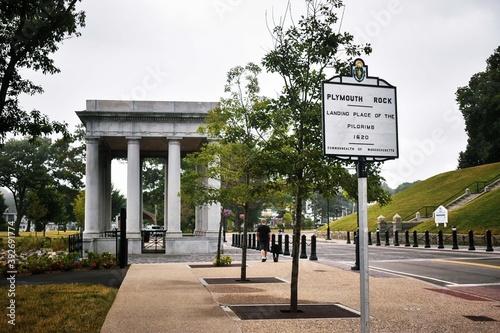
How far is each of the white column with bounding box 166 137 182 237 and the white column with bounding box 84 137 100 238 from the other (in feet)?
14.1

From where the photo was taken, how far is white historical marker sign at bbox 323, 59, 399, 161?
20.4ft

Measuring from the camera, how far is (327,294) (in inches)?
515

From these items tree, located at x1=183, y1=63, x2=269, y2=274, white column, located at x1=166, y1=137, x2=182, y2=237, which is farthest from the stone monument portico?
tree, located at x1=183, y1=63, x2=269, y2=274

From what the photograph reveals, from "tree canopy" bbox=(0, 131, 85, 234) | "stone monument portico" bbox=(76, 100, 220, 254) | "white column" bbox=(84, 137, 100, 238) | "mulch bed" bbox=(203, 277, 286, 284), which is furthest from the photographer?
"tree canopy" bbox=(0, 131, 85, 234)

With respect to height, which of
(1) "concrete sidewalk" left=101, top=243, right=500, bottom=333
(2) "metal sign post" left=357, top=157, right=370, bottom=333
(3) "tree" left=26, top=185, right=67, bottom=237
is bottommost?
(1) "concrete sidewalk" left=101, top=243, right=500, bottom=333

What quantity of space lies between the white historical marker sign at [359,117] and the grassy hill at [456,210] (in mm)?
34123

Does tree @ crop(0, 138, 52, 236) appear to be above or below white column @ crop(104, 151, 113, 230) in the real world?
above

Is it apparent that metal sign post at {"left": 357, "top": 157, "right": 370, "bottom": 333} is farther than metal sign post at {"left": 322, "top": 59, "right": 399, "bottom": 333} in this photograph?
No

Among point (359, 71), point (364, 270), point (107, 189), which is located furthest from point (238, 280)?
point (107, 189)

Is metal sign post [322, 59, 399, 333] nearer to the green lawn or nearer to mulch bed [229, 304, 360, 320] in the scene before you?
mulch bed [229, 304, 360, 320]

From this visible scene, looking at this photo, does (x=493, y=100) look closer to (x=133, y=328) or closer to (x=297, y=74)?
(x=297, y=74)

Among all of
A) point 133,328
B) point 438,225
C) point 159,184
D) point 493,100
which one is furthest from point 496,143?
point 133,328

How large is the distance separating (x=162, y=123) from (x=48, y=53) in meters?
13.3

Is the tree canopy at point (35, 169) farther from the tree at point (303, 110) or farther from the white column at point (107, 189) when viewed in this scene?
the tree at point (303, 110)
